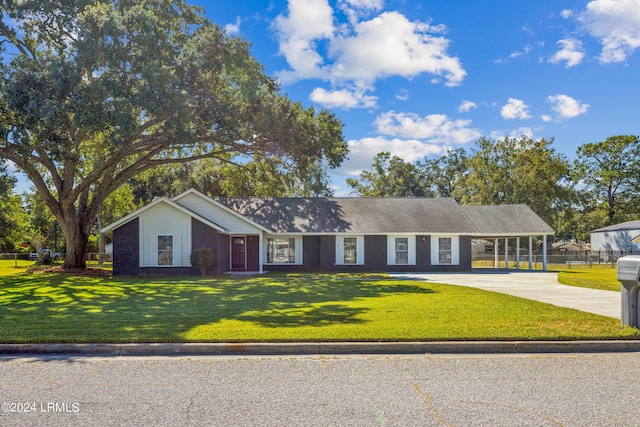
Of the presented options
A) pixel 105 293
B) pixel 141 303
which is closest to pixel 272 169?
pixel 105 293

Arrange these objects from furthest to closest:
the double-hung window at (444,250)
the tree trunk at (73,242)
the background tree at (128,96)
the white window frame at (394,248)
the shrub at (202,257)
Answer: the double-hung window at (444,250)
the white window frame at (394,248)
the tree trunk at (73,242)
the shrub at (202,257)
the background tree at (128,96)

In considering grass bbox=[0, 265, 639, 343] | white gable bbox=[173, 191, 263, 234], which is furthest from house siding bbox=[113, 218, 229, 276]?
grass bbox=[0, 265, 639, 343]

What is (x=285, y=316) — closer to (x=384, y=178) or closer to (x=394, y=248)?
(x=394, y=248)

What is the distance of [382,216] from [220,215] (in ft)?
34.1

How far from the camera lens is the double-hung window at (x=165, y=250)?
2450cm

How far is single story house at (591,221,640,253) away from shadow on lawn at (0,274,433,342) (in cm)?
4039

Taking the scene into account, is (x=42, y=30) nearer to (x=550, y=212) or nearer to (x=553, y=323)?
(x=553, y=323)

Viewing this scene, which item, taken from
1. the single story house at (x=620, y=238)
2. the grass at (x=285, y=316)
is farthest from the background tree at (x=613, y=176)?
the grass at (x=285, y=316)

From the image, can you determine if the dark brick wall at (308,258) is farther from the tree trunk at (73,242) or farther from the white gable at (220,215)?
the tree trunk at (73,242)

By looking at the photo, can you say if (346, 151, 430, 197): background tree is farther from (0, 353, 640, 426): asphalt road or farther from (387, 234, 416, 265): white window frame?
(0, 353, 640, 426): asphalt road

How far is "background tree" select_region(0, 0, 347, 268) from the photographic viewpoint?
761 inches

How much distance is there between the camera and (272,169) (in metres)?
30.3

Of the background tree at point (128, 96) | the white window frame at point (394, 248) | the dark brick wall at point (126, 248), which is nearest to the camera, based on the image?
the background tree at point (128, 96)

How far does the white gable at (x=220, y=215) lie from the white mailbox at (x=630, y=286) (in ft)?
65.5
